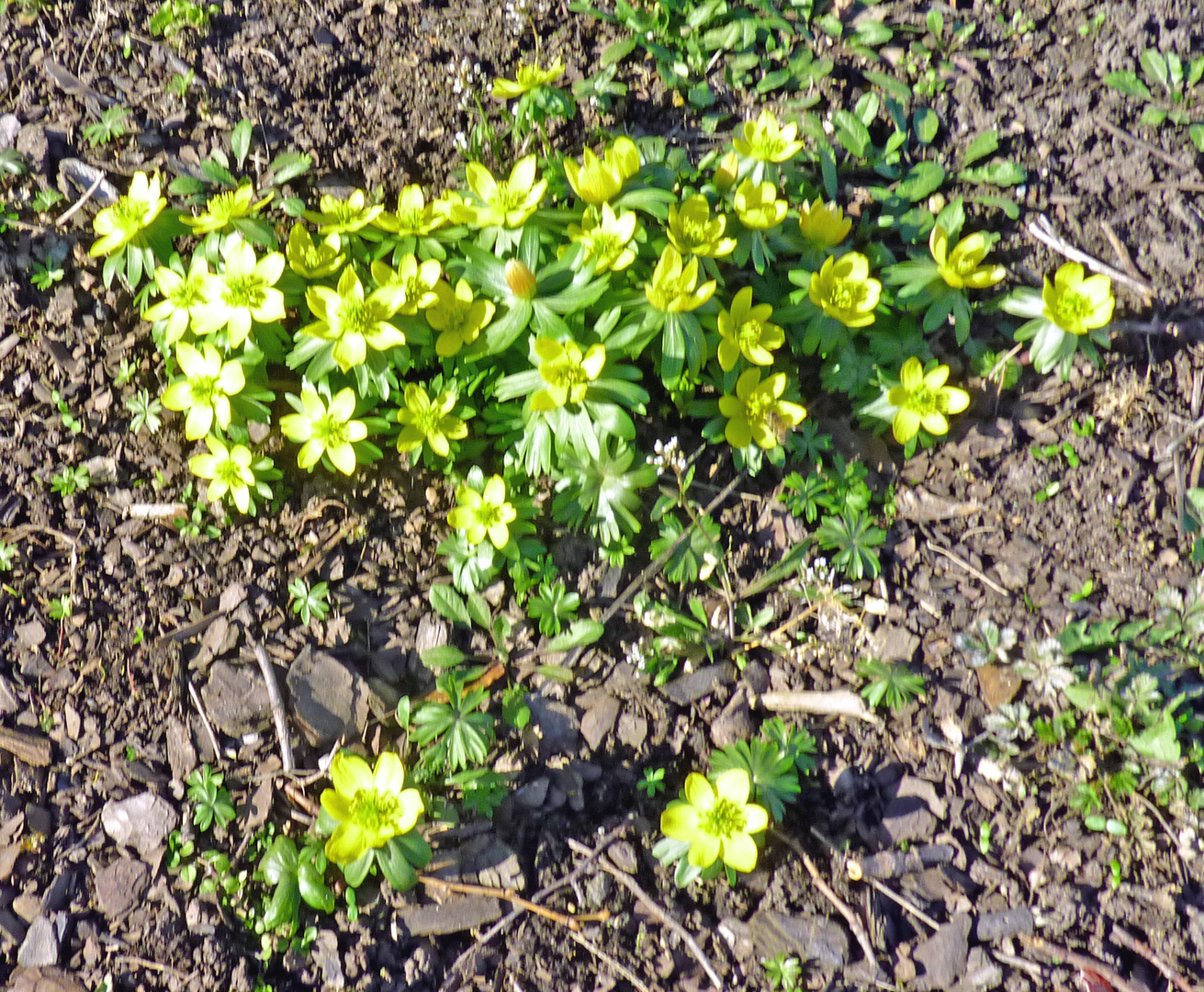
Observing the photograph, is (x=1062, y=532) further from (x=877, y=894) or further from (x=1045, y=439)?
(x=877, y=894)

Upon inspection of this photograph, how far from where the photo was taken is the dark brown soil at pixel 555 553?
2.42 m

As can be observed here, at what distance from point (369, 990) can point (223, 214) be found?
87.3 inches

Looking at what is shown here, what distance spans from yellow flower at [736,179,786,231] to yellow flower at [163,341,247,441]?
1.55 meters

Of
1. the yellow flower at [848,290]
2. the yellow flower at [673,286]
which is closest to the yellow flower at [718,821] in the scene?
the yellow flower at [673,286]

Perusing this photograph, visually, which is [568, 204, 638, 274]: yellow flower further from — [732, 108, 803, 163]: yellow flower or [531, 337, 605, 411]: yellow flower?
[732, 108, 803, 163]: yellow flower

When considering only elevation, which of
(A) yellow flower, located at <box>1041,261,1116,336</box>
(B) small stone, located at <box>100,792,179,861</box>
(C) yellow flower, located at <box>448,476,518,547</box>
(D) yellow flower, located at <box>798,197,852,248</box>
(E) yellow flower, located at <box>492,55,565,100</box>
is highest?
(E) yellow flower, located at <box>492,55,565,100</box>

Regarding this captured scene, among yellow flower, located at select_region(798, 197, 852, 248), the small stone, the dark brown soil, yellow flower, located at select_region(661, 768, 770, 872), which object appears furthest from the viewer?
yellow flower, located at select_region(798, 197, 852, 248)

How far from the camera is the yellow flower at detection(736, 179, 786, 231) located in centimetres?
268

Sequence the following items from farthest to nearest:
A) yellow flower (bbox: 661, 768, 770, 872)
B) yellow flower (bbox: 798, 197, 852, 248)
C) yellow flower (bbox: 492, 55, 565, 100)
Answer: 1. yellow flower (bbox: 492, 55, 565, 100)
2. yellow flower (bbox: 798, 197, 852, 248)
3. yellow flower (bbox: 661, 768, 770, 872)

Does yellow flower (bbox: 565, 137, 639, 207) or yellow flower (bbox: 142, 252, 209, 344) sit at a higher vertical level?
yellow flower (bbox: 565, 137, 639, 207)

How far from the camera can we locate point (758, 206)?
2.70m

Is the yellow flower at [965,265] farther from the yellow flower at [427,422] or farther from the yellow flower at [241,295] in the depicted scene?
the yellow flower at [241,295]

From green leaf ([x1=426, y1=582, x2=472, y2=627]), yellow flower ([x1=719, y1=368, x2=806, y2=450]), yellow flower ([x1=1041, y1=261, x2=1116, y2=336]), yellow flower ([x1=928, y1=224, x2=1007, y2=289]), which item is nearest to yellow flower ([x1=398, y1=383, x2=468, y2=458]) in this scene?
green leaf ([x1=426, y1=582, x2=472, y2=627])

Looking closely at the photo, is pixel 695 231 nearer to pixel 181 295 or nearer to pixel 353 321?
pixel 353 321
